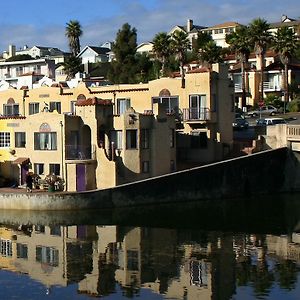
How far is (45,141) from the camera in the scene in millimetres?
58875

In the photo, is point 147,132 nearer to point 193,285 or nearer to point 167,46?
point 193,285

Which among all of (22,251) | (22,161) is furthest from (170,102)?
(22,251)

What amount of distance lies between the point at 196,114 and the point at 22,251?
89.1ft

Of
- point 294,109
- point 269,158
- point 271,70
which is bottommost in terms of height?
point 269,158

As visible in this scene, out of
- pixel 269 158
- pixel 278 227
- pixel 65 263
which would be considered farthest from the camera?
pixel 269 158

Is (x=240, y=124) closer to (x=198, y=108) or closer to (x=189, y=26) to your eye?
(x=198, y=108)

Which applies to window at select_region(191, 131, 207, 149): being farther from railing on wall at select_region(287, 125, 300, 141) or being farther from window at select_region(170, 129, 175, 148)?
railing on wall at select_region(287, 125, 300, 141)

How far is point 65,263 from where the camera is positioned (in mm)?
38438

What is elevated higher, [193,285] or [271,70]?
[271,70]

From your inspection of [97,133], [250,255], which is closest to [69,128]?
[97,133]

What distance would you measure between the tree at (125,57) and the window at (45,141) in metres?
44.7

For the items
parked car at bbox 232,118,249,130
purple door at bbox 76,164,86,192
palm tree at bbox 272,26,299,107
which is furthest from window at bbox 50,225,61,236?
palm tree at bbox 272,26,299,107

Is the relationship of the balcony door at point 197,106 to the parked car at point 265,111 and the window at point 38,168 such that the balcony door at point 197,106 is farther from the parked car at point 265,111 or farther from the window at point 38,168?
the parked car at point 265,111

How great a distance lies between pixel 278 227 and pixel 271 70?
182 feet
